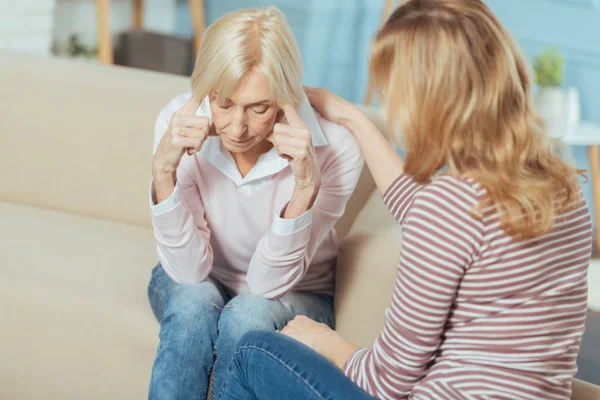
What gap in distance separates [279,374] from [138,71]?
1.29 m

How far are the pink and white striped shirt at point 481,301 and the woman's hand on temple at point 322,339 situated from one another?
0.17 meters

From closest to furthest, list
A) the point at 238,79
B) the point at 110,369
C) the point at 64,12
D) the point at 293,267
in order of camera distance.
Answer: the point at 238,79, the point at 293,267, the point at 110,369, the point at 64,12

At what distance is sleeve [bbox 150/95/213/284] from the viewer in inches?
60.2

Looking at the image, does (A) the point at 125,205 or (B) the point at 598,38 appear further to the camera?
(B) the point at 598,38

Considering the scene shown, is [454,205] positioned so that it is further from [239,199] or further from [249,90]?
[239,199]

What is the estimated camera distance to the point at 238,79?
1.45 m

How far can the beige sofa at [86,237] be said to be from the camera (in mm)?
1699

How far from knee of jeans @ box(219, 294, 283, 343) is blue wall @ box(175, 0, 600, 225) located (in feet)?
7.13

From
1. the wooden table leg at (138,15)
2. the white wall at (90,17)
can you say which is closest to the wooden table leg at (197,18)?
the white wall at (90,17)

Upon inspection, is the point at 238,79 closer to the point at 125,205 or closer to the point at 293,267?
the point at 293,267

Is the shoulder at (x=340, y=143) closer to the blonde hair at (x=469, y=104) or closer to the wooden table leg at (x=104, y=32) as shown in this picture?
the blonde hair at (x=469, y=104)

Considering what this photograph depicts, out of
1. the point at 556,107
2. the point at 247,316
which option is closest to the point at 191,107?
the point at 247,316

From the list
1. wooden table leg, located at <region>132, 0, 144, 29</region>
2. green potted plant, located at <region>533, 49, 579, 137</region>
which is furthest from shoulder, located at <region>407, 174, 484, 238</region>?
wooden table leg, located at <region>132, 0, 144, 29</region>

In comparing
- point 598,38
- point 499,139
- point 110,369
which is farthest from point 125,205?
point 598,38
